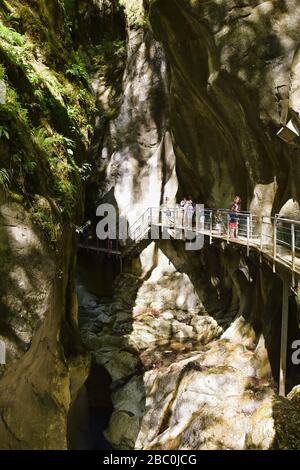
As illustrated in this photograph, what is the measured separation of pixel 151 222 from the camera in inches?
846

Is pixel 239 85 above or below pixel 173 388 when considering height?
above

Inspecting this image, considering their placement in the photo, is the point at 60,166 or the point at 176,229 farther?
the point at 176,229

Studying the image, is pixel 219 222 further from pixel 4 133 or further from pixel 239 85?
pixel 4 133

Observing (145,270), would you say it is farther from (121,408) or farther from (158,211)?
(121,408)

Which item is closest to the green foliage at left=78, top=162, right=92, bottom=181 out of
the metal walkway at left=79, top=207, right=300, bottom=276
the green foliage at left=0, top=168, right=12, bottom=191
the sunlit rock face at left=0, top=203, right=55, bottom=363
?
the green foliage at left=0, top=168, right=12, bottom=191

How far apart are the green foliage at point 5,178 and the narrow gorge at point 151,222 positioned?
0.16ft

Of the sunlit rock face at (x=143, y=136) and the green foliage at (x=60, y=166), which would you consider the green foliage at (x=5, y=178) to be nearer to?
the green foliage at (x=60, y=166)

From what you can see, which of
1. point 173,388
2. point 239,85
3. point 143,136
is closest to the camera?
point 239,85

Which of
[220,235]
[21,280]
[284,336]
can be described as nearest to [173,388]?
[284,336]

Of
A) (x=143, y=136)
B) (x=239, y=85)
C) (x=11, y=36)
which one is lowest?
(x=11, y=36)

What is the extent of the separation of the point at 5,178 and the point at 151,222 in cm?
1510

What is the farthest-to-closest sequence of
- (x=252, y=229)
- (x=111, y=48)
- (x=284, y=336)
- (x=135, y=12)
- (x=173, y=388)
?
(x=111, y=48), (x=135, y=12), (x=252, y=229), (x=173, y=388), (x=284, y=336)

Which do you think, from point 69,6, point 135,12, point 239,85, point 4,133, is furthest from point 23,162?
point 135,12

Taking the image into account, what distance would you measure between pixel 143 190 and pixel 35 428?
57.4 ft
